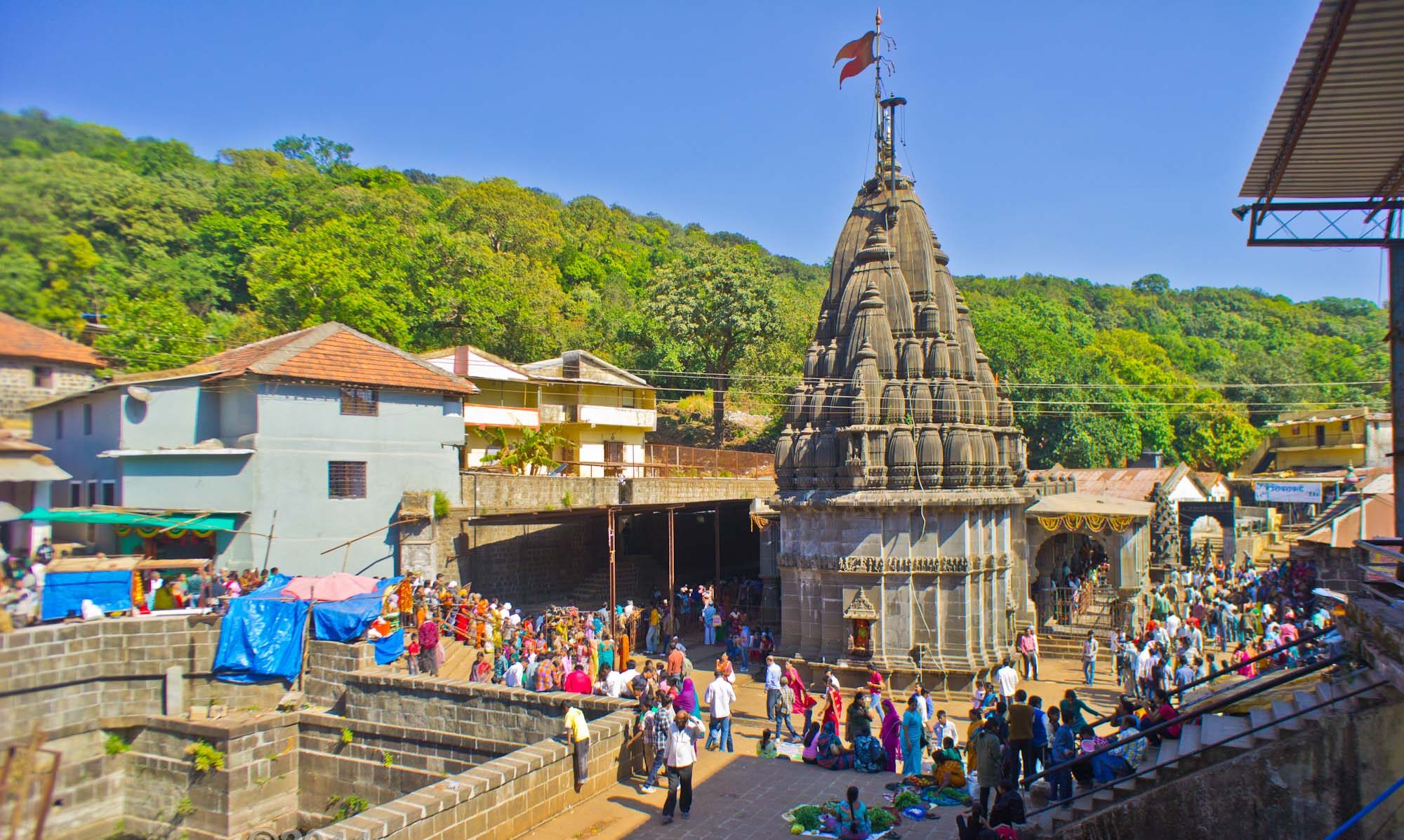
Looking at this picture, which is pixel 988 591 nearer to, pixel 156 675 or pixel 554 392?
pixel 156 675

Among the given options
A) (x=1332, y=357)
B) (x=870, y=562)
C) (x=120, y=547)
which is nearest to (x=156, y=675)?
(x=120, y=547)

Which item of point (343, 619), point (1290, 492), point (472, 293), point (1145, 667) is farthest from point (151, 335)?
point (1290, 492)

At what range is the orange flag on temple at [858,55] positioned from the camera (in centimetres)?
2216

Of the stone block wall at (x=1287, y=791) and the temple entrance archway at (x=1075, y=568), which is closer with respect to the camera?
the stone block wall at (x=1287, y=791)

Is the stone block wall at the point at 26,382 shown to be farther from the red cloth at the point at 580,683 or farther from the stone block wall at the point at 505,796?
the red cloth at the point at 580,683

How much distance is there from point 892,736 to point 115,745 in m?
15.0

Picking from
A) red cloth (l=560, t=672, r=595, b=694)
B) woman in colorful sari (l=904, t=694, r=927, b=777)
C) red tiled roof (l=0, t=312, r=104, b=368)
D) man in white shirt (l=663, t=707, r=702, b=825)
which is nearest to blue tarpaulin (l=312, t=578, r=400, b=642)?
red cloth (l=560, t=672, r=595, b=694)

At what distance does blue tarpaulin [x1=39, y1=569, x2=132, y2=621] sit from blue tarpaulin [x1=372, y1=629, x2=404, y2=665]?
16.9 ft

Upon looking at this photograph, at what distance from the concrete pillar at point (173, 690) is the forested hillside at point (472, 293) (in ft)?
22.9

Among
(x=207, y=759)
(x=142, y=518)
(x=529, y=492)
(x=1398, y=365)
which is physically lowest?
(x=207, y=759)

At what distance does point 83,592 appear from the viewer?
18.1 m

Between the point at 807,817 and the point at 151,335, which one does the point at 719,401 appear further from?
the point at 807,817

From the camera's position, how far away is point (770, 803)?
1172cm

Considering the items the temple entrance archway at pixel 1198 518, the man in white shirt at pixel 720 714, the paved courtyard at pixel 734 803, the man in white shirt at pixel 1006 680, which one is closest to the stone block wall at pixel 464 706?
the man in white shirt at pixel 720 714
